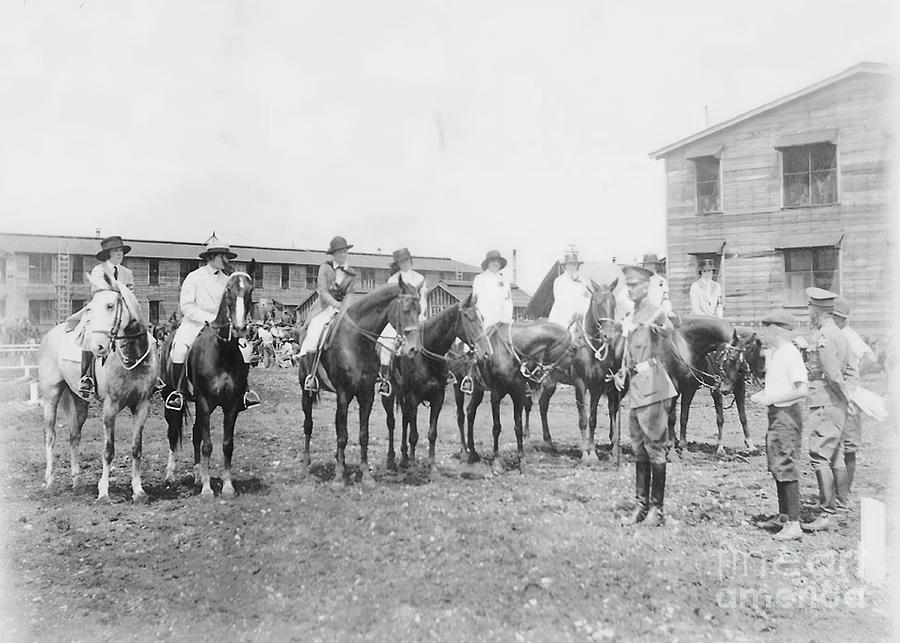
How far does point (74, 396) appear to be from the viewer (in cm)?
579

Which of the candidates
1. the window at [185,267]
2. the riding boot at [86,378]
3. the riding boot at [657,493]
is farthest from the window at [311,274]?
the riding boot at [657,493]

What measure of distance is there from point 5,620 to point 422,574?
2.83 metres

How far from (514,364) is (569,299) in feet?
5.42

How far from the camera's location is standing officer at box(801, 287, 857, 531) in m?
4.70

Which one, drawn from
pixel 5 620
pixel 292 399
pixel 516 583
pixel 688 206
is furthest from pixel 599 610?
pixel 688 206

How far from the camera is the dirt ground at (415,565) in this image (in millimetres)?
3459

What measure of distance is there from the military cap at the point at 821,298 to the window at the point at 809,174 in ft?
3.72

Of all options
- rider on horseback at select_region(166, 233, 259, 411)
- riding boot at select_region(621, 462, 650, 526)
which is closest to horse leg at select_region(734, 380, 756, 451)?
riding boot at select_region(621, 462, 650, 526)

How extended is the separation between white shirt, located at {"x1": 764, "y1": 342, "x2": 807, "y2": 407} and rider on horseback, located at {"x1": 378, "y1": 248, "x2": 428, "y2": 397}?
3440mm

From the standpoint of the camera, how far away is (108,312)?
16.8ft

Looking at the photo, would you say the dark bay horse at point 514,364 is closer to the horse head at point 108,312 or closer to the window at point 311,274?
the window at point 311,274

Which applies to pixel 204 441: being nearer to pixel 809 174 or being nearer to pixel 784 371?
pixel 784 371

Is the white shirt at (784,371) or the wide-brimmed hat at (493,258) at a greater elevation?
the wide-brimmed hat at (493,258)

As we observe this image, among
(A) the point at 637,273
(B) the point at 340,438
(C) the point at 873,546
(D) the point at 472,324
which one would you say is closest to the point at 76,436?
(B) the point at 340,438
